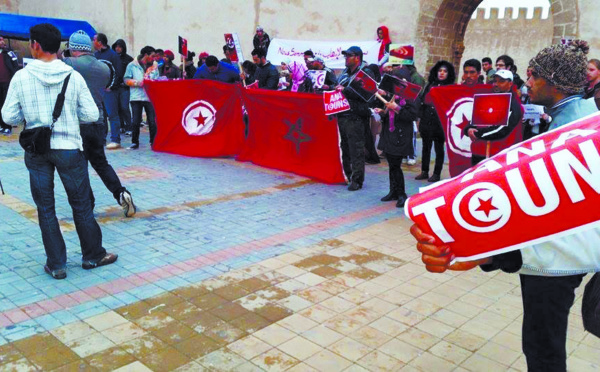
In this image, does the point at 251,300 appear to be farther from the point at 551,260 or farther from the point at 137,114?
the point at 137,114

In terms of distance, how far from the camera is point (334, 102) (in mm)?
7262

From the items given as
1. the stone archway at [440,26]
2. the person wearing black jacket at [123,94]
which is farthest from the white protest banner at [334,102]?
the stone archway at [440,26]

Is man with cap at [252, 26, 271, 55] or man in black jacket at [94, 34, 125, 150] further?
man with cap at [252, 26, 271, 55]

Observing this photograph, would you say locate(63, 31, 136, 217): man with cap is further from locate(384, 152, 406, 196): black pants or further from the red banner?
the red banner

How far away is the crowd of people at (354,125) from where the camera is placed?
2100 mm

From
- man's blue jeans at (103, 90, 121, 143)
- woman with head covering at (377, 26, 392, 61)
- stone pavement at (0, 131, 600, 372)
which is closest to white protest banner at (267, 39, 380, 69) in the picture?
woman with head covering at (377, 26, 392, 61)

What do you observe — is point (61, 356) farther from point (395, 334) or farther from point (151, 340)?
point (395, 334)

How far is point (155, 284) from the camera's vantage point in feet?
13.5

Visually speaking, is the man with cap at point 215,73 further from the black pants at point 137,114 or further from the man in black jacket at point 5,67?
the man in black jacket at point 5,67

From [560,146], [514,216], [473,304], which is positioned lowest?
[473,304]

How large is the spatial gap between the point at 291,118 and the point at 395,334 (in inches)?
209

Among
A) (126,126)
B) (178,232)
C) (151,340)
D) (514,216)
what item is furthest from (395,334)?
(126,126)

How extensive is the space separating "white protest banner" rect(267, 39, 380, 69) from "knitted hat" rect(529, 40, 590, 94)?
11.5 meters

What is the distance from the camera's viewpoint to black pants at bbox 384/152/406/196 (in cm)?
676
